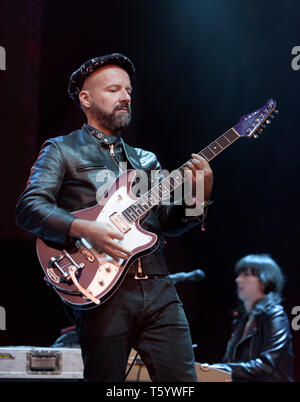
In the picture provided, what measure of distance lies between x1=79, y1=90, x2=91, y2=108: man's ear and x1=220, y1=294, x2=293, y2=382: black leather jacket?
2553 mm

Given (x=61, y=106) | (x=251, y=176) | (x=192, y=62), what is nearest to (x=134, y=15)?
(x=192, y=62)

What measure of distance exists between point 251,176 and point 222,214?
0.53 m

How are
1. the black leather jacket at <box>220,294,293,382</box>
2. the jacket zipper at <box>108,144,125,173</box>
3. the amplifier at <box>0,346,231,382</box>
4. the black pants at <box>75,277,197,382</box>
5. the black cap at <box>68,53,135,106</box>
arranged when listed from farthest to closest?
1. the black leather jacket at <box>220,294,293,382</box>
2. the amplifier at <box>0,346,231,382</box>
3. the black cap at <box>68,53,135,106</box>
4. the jacket zipper at <box>108,144,125,173</box>
5. the black pants at <box>75,277,197,382</box>

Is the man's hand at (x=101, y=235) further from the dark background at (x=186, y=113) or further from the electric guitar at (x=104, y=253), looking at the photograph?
the dark background at (x=186, y=113)

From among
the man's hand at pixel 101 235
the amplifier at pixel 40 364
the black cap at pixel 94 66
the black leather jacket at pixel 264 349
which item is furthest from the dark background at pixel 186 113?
the man's hand at pixel 101 235

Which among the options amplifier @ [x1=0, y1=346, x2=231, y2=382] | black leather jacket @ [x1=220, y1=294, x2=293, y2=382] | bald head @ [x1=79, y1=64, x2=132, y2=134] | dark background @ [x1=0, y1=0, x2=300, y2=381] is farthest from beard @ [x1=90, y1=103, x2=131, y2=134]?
black leather jacket @ [x1=220, y1=294, x2=293, y2=382]

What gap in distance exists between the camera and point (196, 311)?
17.7 ft

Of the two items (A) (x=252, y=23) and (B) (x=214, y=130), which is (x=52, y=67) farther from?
(A) (x=252, y=23)

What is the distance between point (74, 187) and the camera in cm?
231

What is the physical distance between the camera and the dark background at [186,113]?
15.1ft

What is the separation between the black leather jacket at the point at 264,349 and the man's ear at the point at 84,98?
2.55 m

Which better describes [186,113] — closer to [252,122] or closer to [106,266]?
[252,122]

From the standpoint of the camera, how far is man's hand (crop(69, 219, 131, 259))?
6.84 feet

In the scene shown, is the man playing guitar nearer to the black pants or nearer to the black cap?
the black pants
